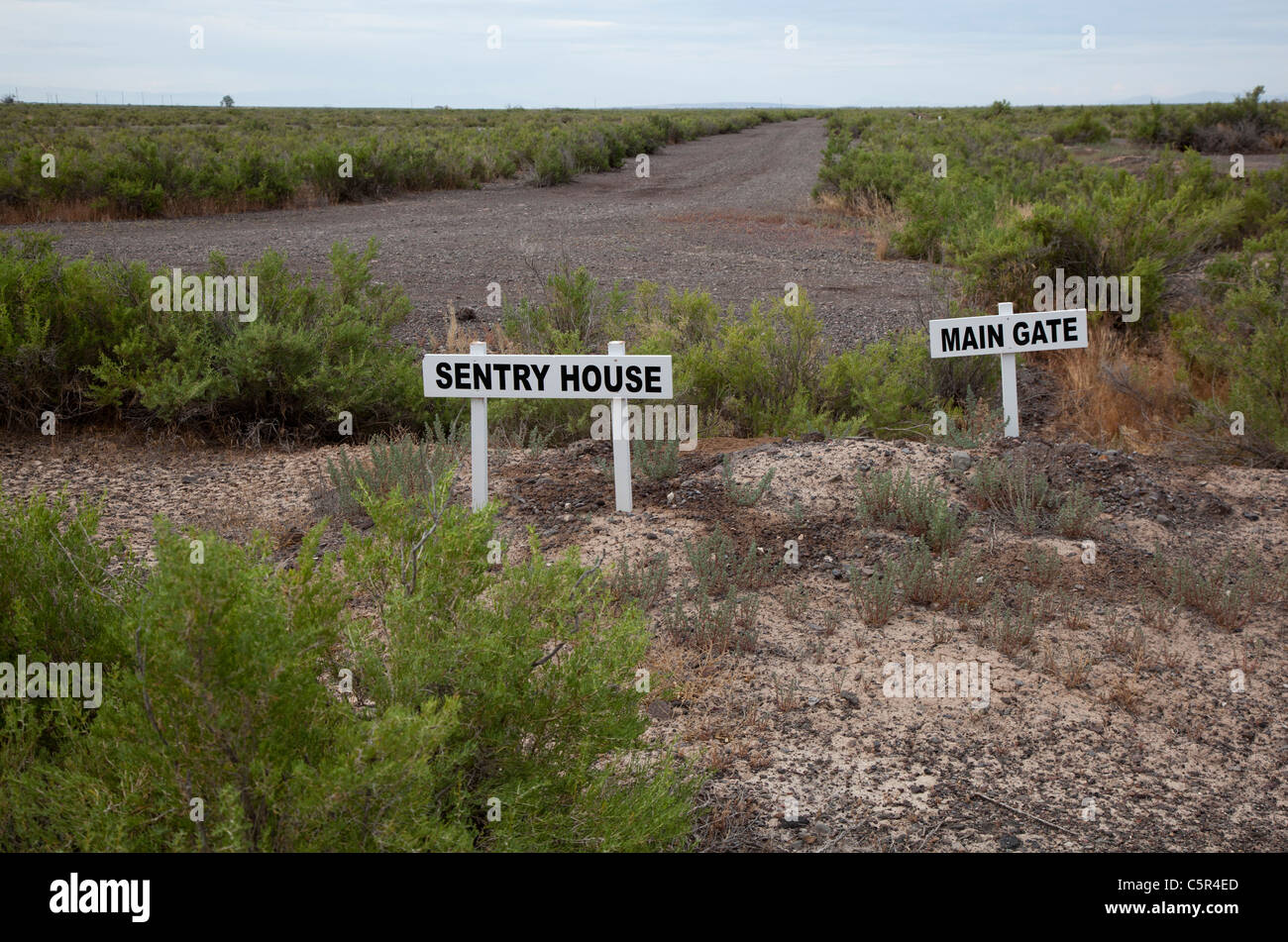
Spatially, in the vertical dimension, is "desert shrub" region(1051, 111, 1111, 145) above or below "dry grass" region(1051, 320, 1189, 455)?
above

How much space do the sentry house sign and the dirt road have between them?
5.58m

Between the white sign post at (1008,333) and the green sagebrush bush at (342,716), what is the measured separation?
410cm

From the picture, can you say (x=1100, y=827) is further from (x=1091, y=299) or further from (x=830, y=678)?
(x=1091, y=299)

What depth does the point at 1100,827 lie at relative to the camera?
3.62 meters

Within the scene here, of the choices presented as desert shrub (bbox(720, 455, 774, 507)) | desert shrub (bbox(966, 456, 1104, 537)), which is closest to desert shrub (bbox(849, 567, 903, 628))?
desert shrub (bbox(720, 455, 774, 507))

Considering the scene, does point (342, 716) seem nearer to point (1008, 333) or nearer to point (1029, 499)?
point (1029, 499)

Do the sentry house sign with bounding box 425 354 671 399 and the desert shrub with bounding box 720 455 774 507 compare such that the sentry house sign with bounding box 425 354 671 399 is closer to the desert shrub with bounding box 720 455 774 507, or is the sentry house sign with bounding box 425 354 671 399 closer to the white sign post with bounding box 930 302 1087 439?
the desert shrub with bounding box 720 455 774 507

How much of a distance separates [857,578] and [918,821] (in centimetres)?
177

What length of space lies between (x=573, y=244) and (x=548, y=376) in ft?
41.7

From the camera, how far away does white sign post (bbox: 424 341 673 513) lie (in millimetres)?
5738

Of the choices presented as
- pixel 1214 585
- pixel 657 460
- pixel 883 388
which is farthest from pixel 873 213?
pixel 1214 585

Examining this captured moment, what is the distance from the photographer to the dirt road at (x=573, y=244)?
45.7 ft

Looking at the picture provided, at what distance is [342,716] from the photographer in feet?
8.71

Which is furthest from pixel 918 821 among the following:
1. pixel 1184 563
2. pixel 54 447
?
pixel 54 447
